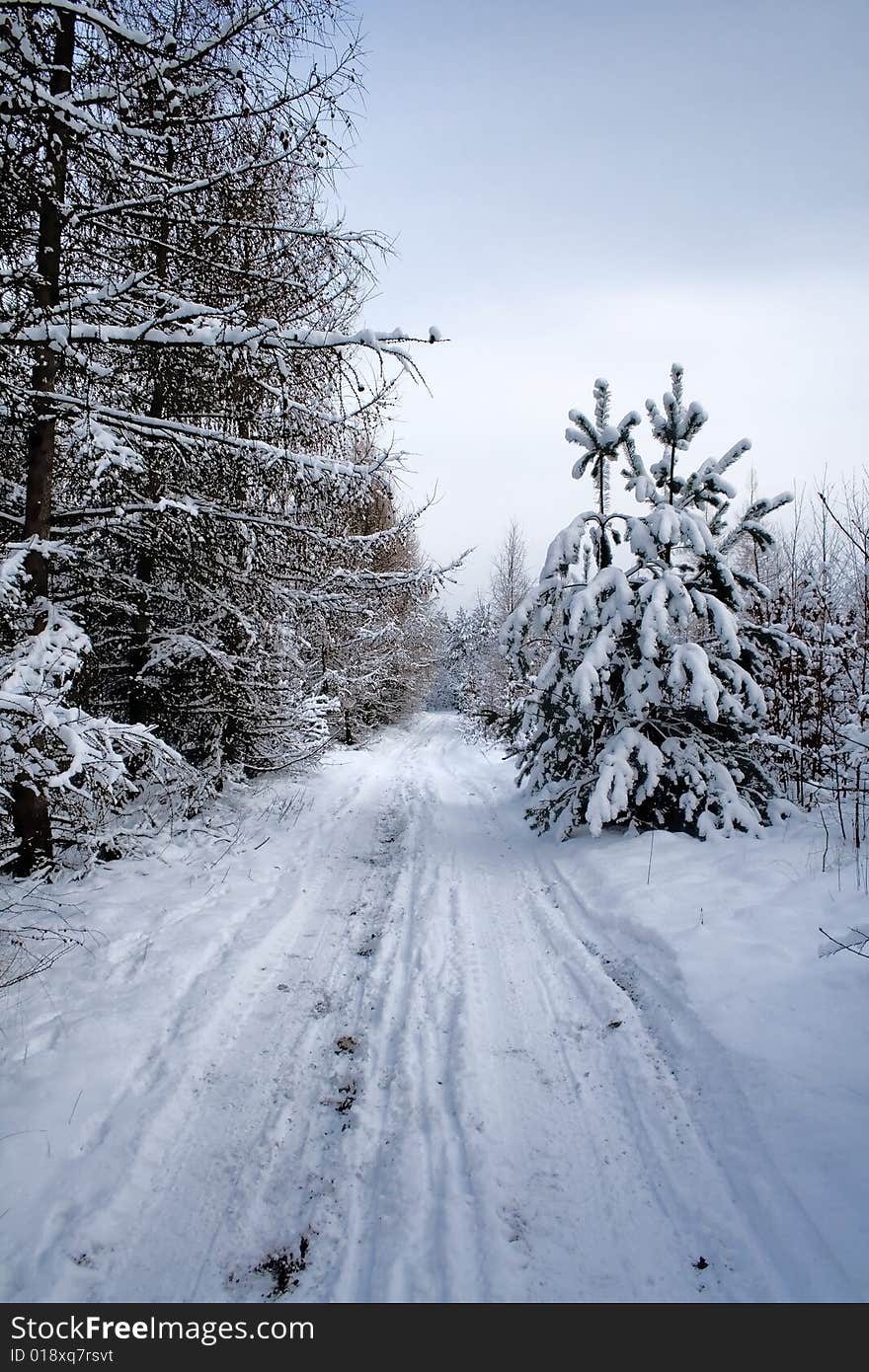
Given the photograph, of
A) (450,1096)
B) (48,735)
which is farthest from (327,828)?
(450,1096)

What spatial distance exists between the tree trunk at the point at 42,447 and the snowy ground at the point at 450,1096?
64 centimetres

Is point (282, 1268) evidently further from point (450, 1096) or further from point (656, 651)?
point (656, 651)

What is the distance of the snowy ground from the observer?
2072 mm

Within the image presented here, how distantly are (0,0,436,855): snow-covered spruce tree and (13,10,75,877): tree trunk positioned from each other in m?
0.02

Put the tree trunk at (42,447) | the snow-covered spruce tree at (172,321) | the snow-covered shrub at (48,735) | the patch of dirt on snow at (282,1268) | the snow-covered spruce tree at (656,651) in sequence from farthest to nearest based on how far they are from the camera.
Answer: the snow-covered spruce tree at (656,651), the tree trunk at (42,447), the snow-covered spruce tree at (172,321), the snow-covered shrub at (48,735), the patch of dirt on snow at (282,1268)

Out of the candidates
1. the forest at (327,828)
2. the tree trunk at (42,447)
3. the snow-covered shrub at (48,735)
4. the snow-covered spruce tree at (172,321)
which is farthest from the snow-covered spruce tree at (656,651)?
the tree trunk at (42,447)

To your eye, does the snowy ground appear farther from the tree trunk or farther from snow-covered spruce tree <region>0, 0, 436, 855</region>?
snow-covered spruce tree <region>0, 0, 436, 855</region>

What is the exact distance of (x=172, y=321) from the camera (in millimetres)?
4016

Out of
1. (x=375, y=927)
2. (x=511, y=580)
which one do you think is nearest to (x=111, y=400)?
(x=375, y=927)

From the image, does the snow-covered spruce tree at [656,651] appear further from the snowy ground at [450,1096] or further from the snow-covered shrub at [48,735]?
the snow-covered shrub at [48,735]

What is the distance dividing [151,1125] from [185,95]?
6321mm

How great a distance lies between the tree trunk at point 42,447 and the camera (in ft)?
14.6

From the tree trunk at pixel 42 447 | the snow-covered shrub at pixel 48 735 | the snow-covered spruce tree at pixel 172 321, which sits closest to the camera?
the snow-covered shrub at pixel 48 735

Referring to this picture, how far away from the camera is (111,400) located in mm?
5758
